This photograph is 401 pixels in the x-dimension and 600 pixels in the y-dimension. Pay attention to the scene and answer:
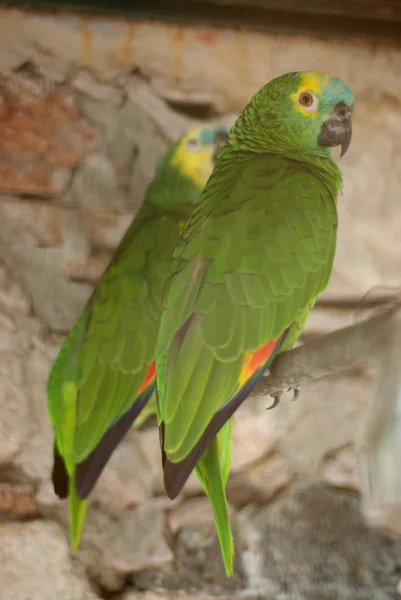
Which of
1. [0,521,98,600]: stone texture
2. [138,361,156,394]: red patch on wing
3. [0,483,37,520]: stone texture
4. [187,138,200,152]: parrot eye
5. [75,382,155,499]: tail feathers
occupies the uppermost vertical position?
[187,138,200,152]: parrot eye

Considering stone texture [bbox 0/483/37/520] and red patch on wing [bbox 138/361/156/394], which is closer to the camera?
red patch on wing [bbox 138/361/156/394]

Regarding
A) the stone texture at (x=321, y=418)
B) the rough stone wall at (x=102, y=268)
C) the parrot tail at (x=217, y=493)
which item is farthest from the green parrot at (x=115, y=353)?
the stone texture at (x=321, y=418)

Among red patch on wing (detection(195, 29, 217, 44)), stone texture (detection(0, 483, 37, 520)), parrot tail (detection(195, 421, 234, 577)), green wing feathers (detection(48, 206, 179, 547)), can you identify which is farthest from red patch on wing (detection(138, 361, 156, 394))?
red patch on wing (detection(195, 29, 217, 44))

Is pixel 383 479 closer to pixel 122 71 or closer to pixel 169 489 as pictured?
pixel 169 489

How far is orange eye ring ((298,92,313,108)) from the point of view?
806mm

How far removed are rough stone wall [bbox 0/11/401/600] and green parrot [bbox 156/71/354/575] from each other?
1.43 ft

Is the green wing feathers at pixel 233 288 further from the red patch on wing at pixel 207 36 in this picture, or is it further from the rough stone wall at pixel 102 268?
the red patch on wing at pixel 207 36

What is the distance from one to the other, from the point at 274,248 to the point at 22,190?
729 millimetres

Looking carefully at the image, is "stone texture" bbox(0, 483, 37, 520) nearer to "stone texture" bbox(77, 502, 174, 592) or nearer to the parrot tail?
"stone texture" bbox(77, 502, 174, 592)

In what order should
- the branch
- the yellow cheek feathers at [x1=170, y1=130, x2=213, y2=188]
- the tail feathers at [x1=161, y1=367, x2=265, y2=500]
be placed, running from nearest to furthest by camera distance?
the branch
the tail feathers at [x1=161, y1=367, x2=265, y2=500]
the yellow cheek feathers at [x1=170, y1=130, x2=213, y2=188]

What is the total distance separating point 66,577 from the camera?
1.18 metres

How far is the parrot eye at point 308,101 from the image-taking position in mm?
804

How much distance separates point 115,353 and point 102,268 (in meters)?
0.42

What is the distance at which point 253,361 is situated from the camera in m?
0.76
